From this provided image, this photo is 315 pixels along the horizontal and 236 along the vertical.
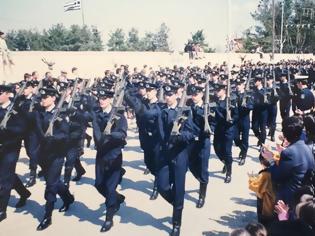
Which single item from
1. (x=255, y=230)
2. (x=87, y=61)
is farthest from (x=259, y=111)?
(x=87, y=61)

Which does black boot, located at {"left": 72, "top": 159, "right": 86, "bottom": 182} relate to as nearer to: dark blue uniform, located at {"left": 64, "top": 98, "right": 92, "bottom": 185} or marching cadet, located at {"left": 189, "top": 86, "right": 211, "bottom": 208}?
dark blue uniform, located at {"left": 64, "top": 98, "right": 92, "bottom": 185}

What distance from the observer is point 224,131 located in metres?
8.66

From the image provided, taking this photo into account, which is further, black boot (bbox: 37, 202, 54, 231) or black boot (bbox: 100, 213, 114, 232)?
black boot (bbox: 37, 202, 54, 231)

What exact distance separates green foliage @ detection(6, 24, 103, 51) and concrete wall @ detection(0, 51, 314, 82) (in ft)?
20.2

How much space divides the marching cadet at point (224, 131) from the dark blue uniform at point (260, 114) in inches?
83.5

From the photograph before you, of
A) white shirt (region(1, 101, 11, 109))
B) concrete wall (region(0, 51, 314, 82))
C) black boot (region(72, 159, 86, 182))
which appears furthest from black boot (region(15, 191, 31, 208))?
concrete wall (region(0, 51, 314, 82))

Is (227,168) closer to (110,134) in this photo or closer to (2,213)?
(110,134)

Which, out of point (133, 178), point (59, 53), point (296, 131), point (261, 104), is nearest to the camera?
point (296, 131)

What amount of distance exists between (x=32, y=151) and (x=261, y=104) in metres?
6.01

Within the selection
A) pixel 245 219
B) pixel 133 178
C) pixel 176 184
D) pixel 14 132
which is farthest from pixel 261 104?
→ pixel 14 132

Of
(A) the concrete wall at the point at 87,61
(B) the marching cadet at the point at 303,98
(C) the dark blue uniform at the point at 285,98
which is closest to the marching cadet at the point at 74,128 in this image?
(B) the marching cadet at the point at 303,98

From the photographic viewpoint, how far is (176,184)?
6055 millimetres

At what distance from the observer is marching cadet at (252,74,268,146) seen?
1077 cm

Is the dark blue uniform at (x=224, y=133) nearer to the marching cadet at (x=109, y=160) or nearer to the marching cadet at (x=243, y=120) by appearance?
the marching cadet at (x=243, y=120)
